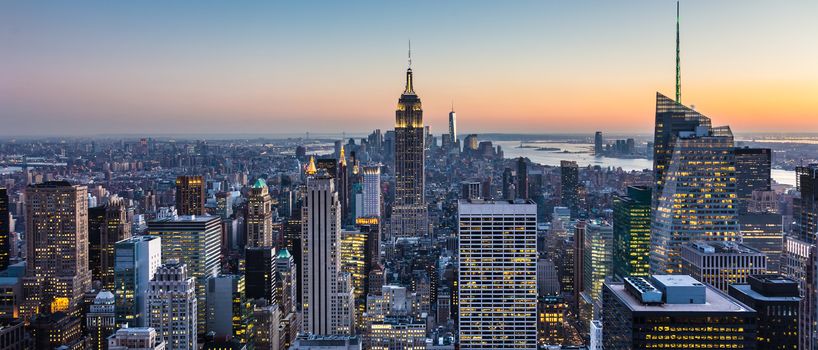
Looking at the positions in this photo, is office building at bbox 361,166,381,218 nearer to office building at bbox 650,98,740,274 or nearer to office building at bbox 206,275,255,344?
office building at bbox 206,275,255,344

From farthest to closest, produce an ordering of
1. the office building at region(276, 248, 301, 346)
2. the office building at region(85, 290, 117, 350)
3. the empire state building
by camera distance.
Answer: the empire state building, the office building at region(276, 248, 301, 346), the office building at region(85, 290, 117, 350)

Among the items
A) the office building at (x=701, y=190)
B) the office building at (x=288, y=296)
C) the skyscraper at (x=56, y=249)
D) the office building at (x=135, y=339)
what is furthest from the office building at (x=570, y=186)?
the office building at (x=135, y=339)

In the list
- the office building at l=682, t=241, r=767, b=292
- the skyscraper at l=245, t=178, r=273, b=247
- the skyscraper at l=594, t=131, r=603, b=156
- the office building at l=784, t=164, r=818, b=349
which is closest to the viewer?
the office building at l=784, t=164, r=818, b=349

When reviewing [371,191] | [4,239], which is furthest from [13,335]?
[371,191]

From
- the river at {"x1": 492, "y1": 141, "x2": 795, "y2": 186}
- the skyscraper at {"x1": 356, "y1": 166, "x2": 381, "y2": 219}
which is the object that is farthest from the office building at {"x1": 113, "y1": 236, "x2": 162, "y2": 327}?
the skyscraper at {"x1": 356, "y1": 166, "x2": 381, "y2": 219}

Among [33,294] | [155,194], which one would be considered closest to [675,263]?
[155,194]

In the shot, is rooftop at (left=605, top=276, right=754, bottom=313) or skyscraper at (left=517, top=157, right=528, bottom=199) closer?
rooftop at (left=605, top=276, right=754, bottom=313)

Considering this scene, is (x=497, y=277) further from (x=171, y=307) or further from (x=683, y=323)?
(x=683, y=323)

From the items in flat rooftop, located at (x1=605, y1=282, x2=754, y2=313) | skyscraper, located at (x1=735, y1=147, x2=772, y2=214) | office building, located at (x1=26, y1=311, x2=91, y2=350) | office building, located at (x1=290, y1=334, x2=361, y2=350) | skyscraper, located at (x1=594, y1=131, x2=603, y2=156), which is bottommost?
office building, located at (x1=26, y1=311, x2=91, y2=350)
